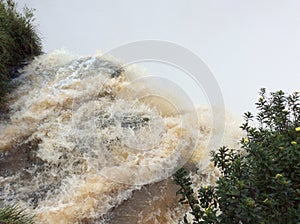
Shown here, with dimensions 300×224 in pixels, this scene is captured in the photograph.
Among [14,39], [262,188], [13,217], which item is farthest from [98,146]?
[14,39]

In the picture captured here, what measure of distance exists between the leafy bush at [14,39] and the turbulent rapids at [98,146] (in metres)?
0.32

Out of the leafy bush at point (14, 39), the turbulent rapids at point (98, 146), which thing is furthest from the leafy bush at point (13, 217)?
the leafy bush at point (14, 39)

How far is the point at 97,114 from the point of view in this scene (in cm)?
561

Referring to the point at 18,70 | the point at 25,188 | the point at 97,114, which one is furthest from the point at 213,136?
the point at 18,70

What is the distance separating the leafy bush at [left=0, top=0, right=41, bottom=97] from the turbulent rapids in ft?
1.04

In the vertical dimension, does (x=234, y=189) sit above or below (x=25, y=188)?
above

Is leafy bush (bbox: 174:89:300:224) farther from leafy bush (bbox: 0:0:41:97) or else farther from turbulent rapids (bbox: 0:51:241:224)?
leafy bush (bbox: 0:0:41:97)

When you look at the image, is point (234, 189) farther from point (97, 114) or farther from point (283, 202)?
point (97, 114)

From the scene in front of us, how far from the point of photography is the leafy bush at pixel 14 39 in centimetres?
623

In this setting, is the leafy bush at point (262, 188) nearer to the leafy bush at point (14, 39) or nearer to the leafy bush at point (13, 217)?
the leafy bush at point (13, 217)

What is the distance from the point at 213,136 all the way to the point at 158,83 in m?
1.43

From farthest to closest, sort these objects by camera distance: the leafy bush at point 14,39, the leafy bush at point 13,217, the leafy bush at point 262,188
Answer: the leafy bush at point 14,39 < the leafy bush at point 13,217 < the leafy bush at point 262,188

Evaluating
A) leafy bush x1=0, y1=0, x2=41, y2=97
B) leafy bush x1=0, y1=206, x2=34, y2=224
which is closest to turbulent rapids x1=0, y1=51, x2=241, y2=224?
leafy bush x1=0, y1=206, x2=34, y2=224

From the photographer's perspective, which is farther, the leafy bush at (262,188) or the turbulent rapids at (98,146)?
the turbulent rapids at (98,146)
